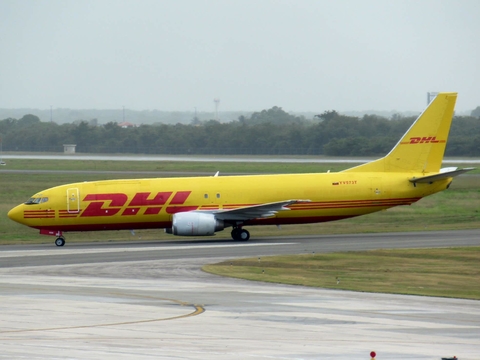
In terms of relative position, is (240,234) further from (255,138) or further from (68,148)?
(68,148)

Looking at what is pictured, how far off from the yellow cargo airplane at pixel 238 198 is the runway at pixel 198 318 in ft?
28.7

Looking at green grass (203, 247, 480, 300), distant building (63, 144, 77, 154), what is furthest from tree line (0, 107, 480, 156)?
green grass (203, 247, 480, 300)

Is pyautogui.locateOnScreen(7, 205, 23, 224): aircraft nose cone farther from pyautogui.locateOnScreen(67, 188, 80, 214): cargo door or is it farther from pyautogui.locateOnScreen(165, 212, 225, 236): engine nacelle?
pyautogui.locateOnScreen(165, 212, 225, 236): engine nacelle

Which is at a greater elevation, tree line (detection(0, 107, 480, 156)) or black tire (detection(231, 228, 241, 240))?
tree line (detection(0, 107, 480, 156))

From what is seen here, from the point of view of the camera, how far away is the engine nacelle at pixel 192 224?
43.5 metres

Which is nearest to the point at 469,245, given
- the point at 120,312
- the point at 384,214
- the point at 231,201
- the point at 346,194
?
the point at 346,194

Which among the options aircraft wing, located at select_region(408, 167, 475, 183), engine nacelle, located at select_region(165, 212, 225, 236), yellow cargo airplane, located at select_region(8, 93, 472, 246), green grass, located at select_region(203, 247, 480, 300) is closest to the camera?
green grass, located at select_region(203, 247, 480, 300)

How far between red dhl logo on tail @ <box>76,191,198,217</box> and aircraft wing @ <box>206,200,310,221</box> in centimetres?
238

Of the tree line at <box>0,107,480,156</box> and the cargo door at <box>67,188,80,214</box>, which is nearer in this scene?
the cargo door at <box>67,188,80,214</box>

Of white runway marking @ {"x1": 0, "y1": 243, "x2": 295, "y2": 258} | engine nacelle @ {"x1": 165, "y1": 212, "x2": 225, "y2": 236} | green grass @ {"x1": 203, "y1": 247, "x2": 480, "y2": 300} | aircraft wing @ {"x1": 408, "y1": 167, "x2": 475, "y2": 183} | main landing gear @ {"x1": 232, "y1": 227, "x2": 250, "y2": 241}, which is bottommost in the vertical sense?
white runway marking @ {"x1": 0, "y1": 243, "x2": 295, "y2": 258}

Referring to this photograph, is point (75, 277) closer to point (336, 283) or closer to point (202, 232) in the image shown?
point (336, 283)

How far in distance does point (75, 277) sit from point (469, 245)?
59.3ft

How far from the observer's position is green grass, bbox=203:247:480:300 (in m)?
28.2

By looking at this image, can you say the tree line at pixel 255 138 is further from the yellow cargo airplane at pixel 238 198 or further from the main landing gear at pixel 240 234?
the main landing gear at pixel 240 234
